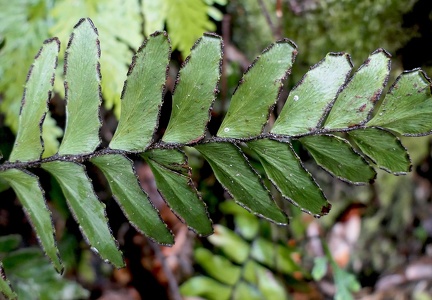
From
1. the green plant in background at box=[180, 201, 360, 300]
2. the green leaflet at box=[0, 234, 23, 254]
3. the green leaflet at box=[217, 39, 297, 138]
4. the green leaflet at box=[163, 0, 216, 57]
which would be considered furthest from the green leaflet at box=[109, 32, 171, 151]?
the green plant in background at box=[180, 201, 360, 300]

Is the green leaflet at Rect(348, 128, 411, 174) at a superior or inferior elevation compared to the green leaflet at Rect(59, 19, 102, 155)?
superior

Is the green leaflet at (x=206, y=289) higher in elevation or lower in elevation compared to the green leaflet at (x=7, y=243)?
higher

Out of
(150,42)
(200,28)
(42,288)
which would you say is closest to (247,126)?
(150,42)

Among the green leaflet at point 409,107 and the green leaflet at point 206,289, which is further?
the green leaflet at point 206,289

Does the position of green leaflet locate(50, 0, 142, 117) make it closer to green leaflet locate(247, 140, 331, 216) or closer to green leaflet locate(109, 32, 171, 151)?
green leaflet locate(109, 32, 171, 151)

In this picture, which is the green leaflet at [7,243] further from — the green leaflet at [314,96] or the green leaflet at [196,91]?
the green leaflet at [314,96]

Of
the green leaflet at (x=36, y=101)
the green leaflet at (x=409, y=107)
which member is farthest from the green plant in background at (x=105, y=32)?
the green leaflet at (x=409, y=107)

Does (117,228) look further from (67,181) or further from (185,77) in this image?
(185,77)
